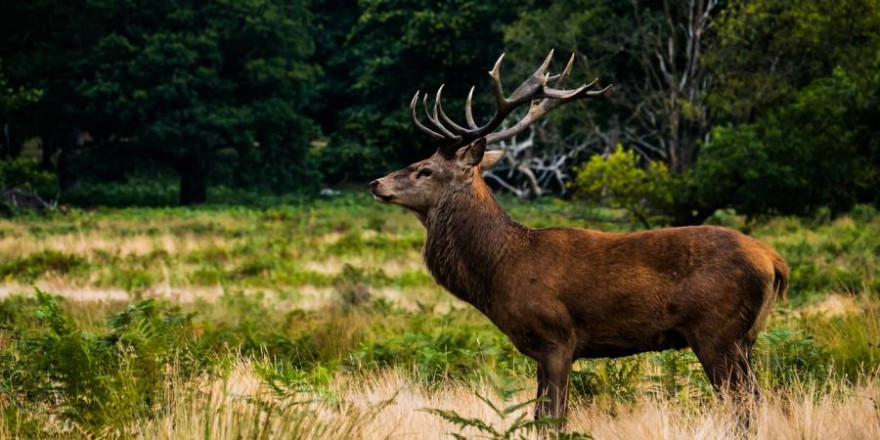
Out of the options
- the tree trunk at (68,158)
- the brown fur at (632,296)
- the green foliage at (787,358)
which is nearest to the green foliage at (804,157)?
the green foliage at (787,358)

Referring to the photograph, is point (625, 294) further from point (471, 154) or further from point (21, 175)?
point (21, 175)

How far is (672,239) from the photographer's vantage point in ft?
19.2

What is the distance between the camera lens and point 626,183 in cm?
2239

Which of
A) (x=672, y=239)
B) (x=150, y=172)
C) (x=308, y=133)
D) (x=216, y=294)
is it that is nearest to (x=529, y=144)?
(x=308, y=133)

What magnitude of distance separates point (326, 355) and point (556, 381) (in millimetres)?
4009

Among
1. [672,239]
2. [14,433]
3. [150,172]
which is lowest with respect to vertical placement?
[150,172]

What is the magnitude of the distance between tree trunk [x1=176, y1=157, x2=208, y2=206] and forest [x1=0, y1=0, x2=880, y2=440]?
110 millimetres

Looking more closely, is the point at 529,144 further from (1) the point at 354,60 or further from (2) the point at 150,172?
(2) the point at 150,172

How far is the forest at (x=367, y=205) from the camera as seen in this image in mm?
5379

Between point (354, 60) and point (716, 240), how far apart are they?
144 ft

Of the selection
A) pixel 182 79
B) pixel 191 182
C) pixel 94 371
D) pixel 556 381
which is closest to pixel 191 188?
pixel 191 182

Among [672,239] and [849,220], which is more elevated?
[672,239]

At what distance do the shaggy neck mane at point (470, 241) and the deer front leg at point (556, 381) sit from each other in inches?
24.6

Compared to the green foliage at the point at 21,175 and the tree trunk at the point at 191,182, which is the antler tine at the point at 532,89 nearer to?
the green foliage at the point at 21,175
